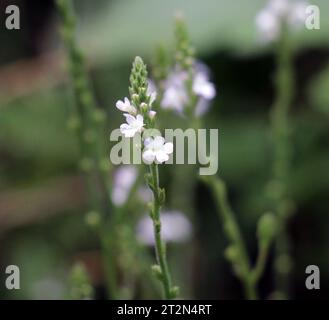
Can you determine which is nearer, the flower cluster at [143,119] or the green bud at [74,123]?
the flower cluster at [143,119]

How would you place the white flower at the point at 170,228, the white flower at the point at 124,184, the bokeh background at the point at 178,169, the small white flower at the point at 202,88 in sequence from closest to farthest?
1. the small white flower at the point at 202,88
2. the white flower at the point at 124,184
3. the white flower at the point at 170,228
4. the bokeh background at the point at 178,169

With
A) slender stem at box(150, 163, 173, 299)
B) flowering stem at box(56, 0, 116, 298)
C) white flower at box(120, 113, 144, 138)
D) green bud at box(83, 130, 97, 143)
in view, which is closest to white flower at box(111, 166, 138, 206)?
flowering stem at box(56, 0, 116, 298)

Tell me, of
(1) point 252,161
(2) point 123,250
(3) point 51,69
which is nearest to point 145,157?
(2) point 123,250

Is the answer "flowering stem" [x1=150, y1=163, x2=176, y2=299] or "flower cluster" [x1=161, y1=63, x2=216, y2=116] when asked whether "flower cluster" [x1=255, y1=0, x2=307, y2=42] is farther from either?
"flowering stem" [x1=150, y1=163, x2=176, y2=299]

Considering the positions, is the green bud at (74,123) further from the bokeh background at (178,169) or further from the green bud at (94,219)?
the bokeh background at (178,169)

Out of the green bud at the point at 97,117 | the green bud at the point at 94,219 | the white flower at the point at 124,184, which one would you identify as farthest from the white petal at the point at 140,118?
the white flower at the point at 124,184

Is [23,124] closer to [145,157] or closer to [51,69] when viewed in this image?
[51,69]

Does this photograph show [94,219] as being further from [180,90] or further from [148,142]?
[148,142]
